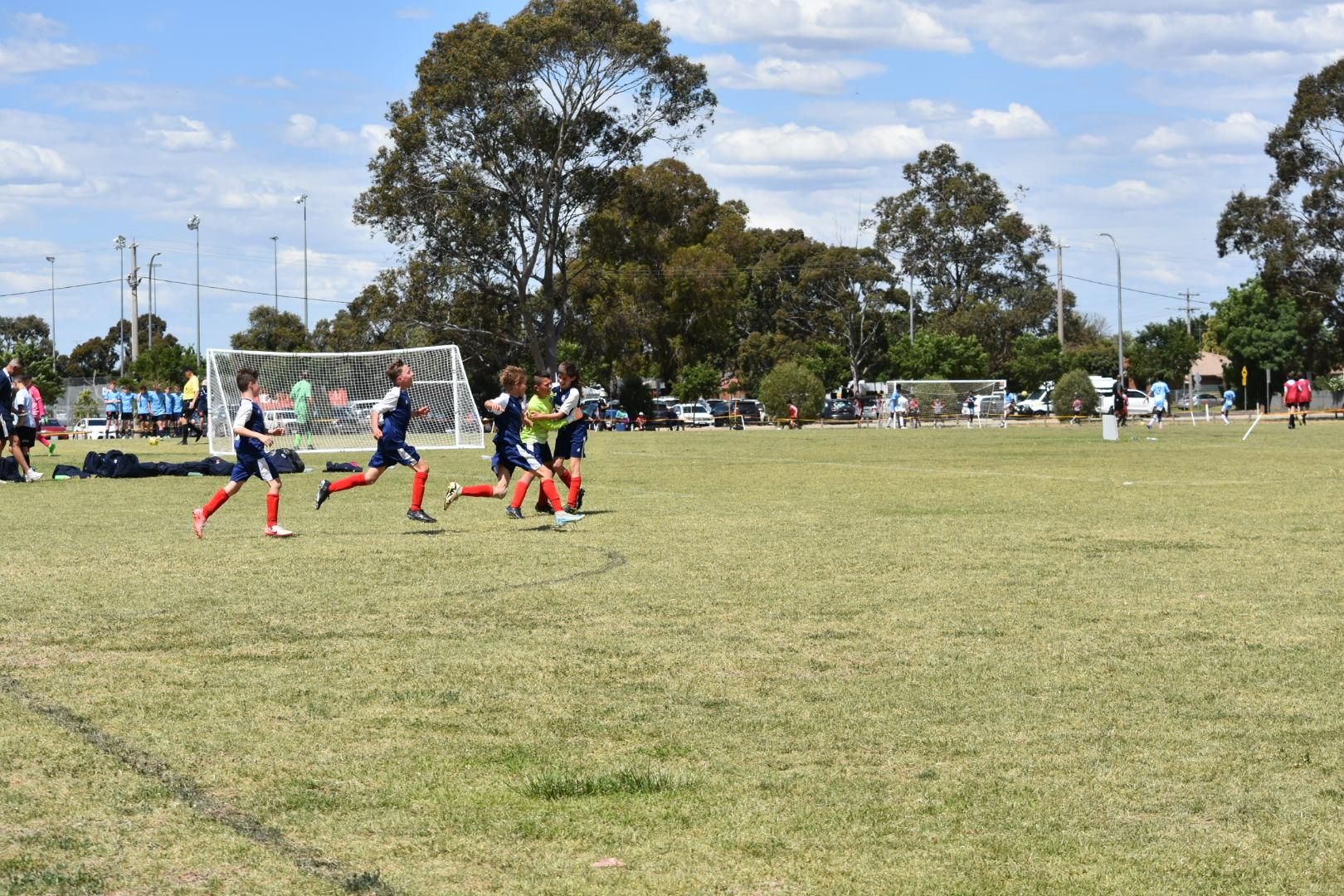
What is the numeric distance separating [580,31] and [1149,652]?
170 ft

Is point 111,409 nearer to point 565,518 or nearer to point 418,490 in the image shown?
point 418,490

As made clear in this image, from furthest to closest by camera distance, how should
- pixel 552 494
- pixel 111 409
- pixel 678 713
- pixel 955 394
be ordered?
pixel 955 394
pixel 111 409
pixel 552 494
pixel 678 713

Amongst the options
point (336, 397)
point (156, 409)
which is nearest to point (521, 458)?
point (336, 397)

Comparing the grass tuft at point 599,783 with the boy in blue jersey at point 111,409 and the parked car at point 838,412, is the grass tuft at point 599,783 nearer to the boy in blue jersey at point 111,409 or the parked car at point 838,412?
the boy in blue jersey at point 111,409

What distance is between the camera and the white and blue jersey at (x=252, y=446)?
13.9 m

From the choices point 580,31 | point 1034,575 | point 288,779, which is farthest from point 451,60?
point 288,779

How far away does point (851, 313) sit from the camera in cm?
8594

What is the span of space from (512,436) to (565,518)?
106 centimetres

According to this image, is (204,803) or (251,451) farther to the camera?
(251,451)

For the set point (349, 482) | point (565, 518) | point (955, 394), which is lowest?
point (565, 518)

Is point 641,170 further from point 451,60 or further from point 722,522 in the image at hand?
point 722,522

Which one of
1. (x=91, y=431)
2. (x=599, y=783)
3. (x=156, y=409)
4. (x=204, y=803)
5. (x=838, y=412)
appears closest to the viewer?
(x=204, y=803)

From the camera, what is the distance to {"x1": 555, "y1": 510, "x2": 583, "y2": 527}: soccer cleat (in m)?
15.1

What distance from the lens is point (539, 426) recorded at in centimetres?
1571
